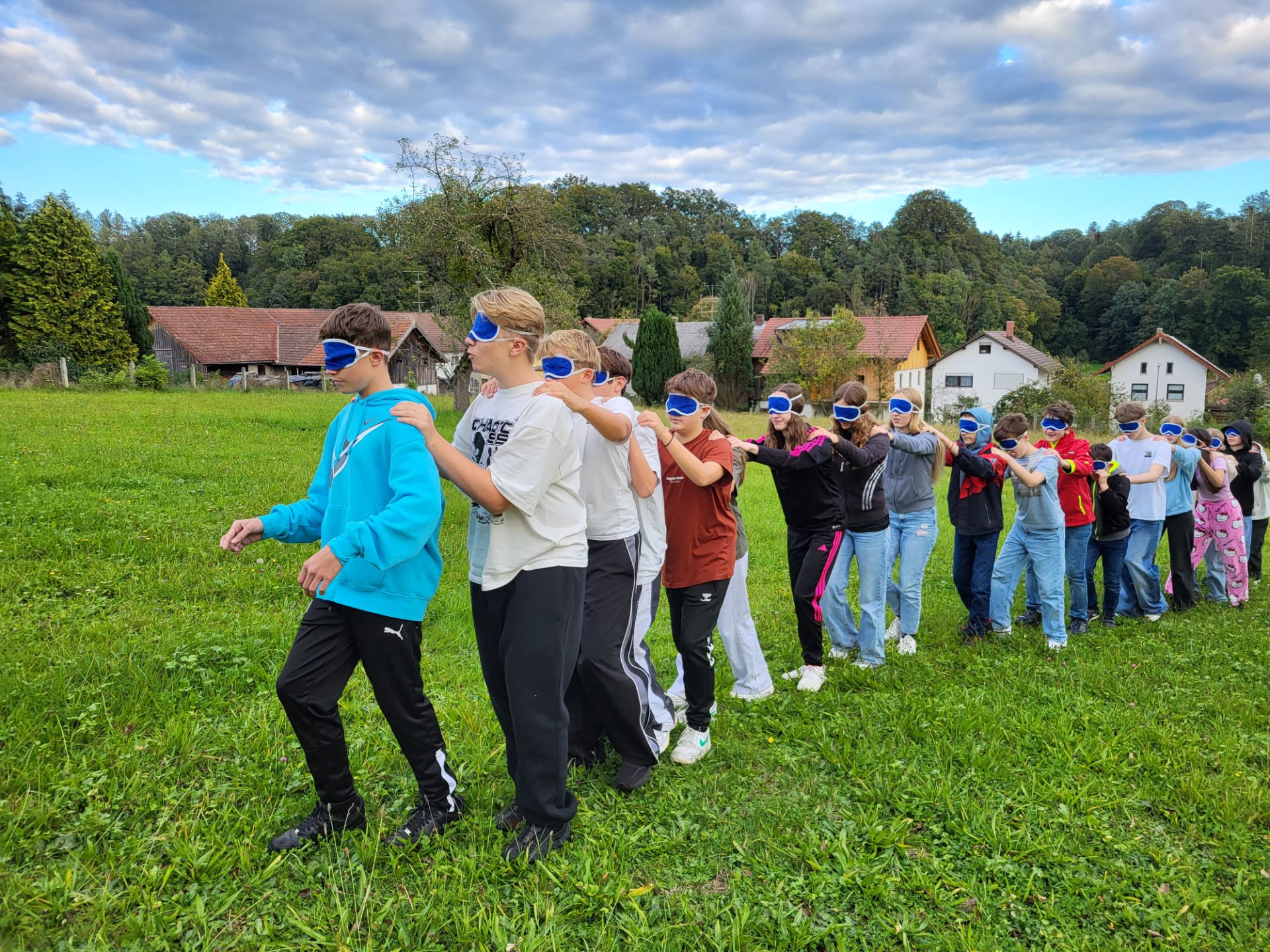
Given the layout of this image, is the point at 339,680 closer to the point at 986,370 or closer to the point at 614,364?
the point at 614,364

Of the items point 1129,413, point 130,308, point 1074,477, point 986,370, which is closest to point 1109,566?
point 1074,477

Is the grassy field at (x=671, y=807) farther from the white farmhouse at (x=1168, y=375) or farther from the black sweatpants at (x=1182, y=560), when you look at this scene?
the white farmhouse at (x=1168, y=375)

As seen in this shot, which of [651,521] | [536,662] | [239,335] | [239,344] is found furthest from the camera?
[239,335]

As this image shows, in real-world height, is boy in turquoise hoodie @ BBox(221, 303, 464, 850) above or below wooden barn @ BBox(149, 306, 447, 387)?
below

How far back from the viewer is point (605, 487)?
356 centimetres

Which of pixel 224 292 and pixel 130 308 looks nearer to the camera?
pixel 130 308

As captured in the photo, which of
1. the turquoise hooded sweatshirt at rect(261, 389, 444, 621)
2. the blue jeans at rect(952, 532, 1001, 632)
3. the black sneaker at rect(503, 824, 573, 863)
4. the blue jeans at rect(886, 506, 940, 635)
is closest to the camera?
the turquoise hooded sweatshirt at rect(261, 389, 444, 621)

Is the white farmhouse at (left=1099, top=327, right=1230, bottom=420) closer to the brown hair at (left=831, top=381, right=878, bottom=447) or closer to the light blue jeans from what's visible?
the light blue jeans

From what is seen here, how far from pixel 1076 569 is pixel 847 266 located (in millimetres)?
79825

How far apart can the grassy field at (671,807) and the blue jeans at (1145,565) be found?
131cm

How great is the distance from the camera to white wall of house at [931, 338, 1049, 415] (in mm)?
54344

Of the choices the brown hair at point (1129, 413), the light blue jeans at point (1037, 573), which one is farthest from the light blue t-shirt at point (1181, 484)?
the light blue jeans at point (1037, 573)

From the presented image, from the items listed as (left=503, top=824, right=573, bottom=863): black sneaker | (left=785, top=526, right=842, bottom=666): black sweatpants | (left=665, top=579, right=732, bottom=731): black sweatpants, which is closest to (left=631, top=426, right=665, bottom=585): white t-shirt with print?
(left=665, top=579, right=732, bottom=731): black sweatpants

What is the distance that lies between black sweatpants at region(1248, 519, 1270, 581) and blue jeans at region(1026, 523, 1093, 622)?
334 centimetres
